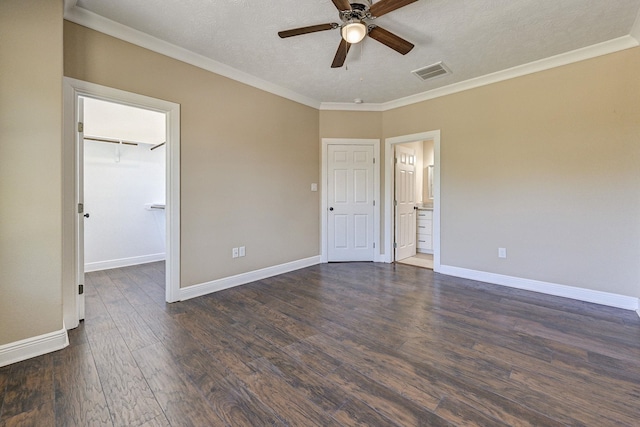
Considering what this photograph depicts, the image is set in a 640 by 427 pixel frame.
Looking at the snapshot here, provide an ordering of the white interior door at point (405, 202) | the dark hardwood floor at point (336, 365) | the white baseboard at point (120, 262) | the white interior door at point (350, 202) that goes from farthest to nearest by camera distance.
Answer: the white interior door at point (405, 202)
the white interior door at point (350, 202)
the white baseboard at point (120, 262)
the dark hardwood floor at point (336, 365)

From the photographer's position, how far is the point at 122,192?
4547 mm

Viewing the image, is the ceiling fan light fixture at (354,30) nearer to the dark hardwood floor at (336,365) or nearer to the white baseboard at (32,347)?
the dark hardwood floor at (336,365)

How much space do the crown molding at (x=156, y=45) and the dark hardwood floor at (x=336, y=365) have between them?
103 inches

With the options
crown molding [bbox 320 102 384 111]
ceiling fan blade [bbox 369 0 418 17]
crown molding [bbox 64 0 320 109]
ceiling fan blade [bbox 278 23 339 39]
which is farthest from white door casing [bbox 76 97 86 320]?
crown molding [bbox 320 102 384 111]

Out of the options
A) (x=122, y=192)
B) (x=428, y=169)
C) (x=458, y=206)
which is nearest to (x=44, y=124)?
(x=122, y=192)

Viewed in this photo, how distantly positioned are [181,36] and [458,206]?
389 centimetres

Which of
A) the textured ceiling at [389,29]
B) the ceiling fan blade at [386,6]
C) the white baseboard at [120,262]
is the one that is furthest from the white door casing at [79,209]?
the ceiling fan blade at [386,6]

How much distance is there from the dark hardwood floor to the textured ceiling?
269cm

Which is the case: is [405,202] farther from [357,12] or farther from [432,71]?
[357,12]

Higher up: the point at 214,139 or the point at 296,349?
the point at 214,139

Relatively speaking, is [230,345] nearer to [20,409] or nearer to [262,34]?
[20,409]

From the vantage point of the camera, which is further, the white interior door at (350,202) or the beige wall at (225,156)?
the white interior door at (350,202)

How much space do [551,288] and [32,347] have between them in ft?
16.0

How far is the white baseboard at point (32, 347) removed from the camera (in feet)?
6.01
